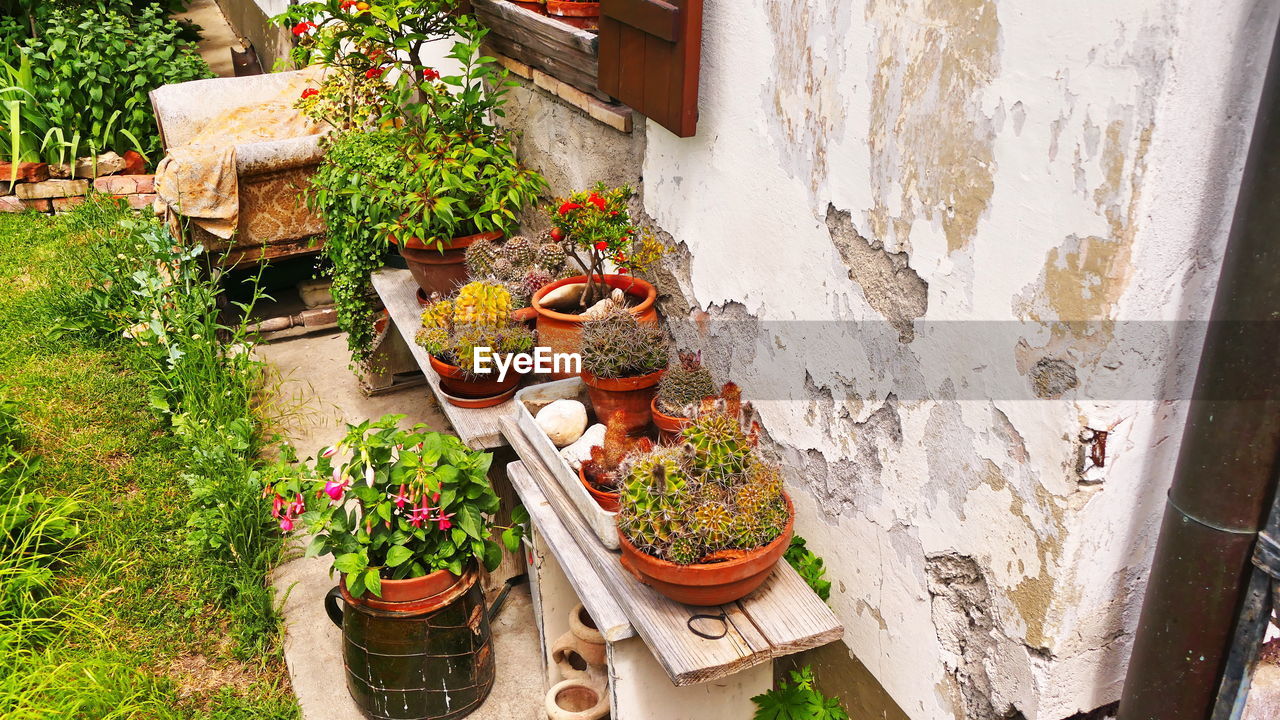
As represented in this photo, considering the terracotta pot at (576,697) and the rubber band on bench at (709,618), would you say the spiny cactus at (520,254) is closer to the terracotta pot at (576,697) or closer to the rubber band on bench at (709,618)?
the terracotta pot at (576,697)

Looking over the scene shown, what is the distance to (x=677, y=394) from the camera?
2486 millimetres

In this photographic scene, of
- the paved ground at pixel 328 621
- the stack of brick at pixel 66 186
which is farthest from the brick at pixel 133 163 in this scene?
the paved ground at pixel 328 621

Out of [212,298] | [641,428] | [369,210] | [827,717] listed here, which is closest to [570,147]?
[369,210]

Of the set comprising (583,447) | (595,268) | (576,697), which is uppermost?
(595,268)

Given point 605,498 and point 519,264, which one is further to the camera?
point 519,264

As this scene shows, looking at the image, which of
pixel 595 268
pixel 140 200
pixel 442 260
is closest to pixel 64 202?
pixel 140 200

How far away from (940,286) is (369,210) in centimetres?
269

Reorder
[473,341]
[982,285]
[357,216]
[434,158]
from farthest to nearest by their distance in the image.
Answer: [357,216]
[434,158]
[473,341]
[982,285]

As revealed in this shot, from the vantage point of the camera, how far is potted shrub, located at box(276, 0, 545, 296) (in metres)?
3.56

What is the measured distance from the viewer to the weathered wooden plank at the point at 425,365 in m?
2.99

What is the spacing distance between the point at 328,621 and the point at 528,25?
2.16 metres

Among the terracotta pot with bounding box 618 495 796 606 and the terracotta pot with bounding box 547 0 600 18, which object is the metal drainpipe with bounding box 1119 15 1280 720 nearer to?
the terracotta pot with bounding box 618 495 796 606

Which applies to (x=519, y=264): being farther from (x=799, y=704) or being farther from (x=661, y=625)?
(x=799, y=704)

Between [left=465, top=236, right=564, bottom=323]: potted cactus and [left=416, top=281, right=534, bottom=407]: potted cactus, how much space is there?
Answer: 0.07m
